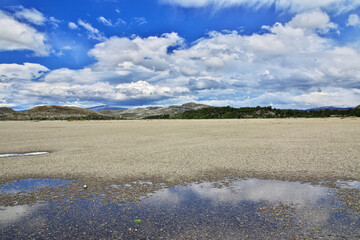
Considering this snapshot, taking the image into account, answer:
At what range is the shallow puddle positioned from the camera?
580 cm

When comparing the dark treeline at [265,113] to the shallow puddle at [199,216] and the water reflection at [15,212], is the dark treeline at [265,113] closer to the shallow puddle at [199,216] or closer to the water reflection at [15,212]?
the shallow puddle at [199,216]

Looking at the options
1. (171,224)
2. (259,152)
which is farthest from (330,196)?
(259,152)

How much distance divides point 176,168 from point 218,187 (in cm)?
347

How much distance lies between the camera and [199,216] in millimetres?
6762

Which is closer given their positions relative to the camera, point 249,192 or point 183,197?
point 183,197

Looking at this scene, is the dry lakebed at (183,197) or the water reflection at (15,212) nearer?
the dry lakebed at (183,197)

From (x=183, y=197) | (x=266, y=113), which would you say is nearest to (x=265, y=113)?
(x=266, y=113)

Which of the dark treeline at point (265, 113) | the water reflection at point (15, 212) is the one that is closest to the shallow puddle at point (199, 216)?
the water reflection at point (15, 212)

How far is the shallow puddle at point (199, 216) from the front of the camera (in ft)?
19.0

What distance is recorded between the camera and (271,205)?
7.47 m

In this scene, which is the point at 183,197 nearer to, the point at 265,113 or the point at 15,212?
the point at 15,212

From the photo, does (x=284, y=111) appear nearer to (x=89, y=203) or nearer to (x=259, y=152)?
(x=259, y=152)

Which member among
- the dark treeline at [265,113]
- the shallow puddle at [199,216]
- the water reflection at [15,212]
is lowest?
the shallow puddle at [199,216]

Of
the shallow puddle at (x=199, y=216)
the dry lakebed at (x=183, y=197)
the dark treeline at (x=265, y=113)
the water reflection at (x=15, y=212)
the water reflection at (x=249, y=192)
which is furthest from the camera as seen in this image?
the dark treeline at (x=265, y=113)
